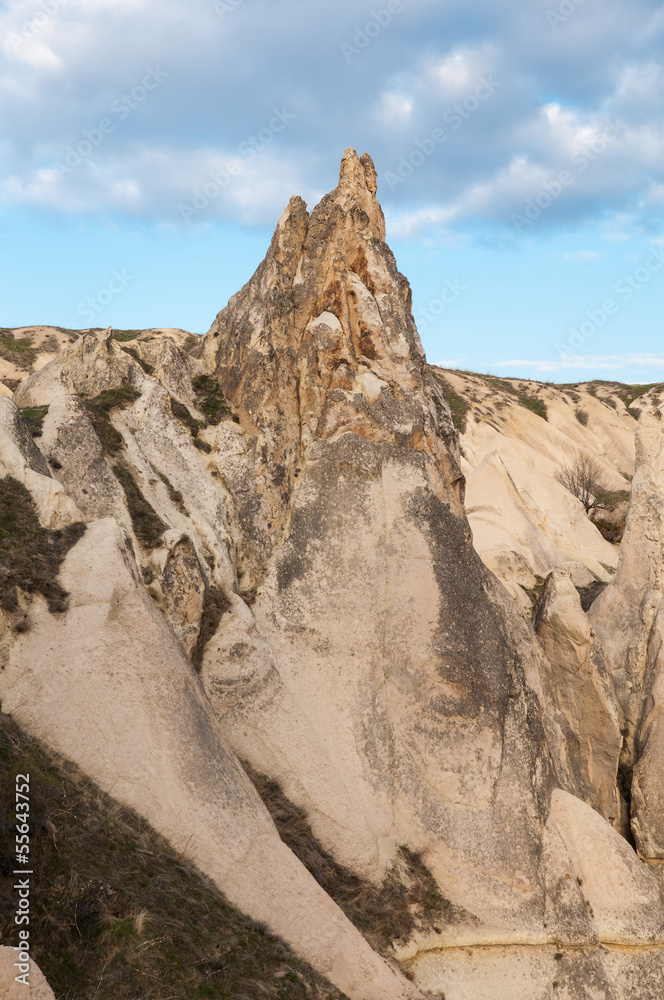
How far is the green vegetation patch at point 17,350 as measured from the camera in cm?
4606

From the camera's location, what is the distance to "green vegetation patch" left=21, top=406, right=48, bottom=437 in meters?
13.7

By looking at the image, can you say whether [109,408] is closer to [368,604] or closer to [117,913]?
[368,604]

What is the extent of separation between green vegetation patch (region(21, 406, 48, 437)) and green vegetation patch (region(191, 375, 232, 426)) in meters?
3.58

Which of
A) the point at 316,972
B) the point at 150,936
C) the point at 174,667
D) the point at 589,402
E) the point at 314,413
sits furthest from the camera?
the point at 589,402

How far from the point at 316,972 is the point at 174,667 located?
4410 millimetres

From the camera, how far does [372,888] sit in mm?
11391

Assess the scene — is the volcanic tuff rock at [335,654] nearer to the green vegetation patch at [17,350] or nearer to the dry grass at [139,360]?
the dry grass at [139,360]

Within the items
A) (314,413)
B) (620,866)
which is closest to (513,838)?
(620,866)

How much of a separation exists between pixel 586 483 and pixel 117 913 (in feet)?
146

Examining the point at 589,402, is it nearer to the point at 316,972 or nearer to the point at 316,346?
the point at 316,346

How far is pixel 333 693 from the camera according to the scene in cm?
1351

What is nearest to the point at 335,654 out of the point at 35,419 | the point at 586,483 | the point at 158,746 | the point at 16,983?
the point at 158,746

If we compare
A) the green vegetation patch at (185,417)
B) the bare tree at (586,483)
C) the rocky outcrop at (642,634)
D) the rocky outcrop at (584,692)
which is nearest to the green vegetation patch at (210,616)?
the green vegetation patch at (185,417)

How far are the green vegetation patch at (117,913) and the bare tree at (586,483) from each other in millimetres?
39638
